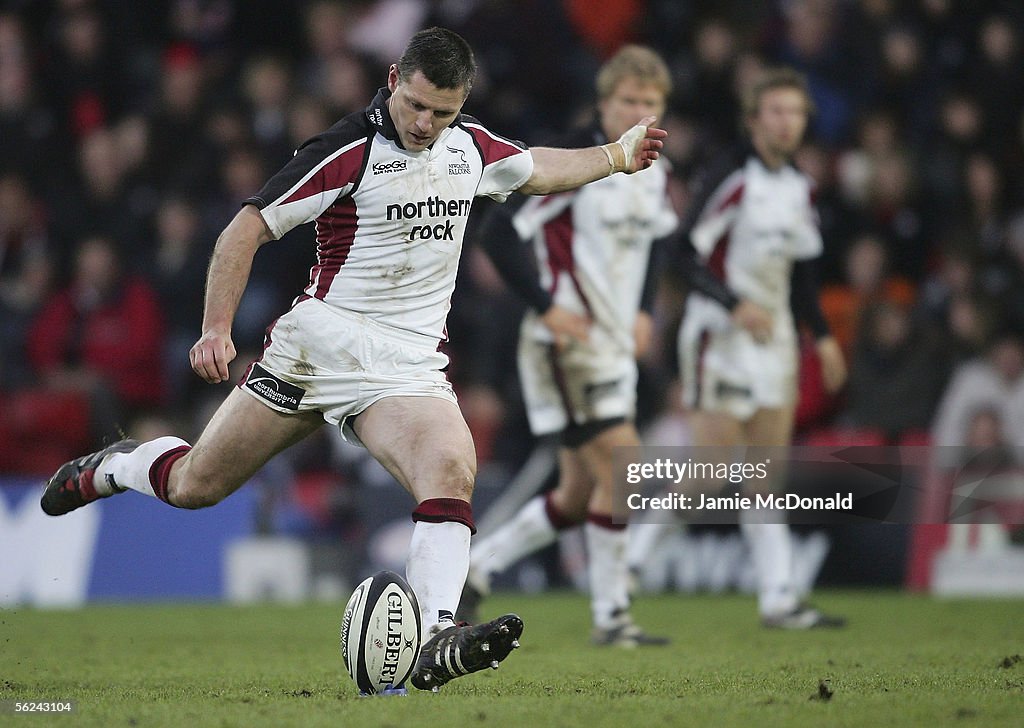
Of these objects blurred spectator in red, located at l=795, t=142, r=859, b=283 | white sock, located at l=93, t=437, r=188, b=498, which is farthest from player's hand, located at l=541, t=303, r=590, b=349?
blurred spectator in red, located at l=795, t=142, r=859, b=283

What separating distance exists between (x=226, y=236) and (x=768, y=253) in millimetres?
4616

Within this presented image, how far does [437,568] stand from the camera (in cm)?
540

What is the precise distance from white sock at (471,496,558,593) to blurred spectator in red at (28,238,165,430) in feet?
18.0

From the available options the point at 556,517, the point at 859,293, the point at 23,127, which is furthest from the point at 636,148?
the point at 23,127

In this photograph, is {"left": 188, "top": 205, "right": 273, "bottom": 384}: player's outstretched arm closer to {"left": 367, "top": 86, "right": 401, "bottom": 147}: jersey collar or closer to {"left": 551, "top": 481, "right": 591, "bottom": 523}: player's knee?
{"left": 367, "top": 86, "right": 401, "bottom": 147}: jersey collar

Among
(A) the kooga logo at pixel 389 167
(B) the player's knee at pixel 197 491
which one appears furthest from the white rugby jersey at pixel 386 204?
(B) the player's knee at pixel 197 491

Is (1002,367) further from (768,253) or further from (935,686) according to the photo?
(935,686)

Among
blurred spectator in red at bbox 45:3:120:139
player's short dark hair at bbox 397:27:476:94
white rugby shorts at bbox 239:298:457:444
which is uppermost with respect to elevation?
blurred spectator in red at bbox 45:3:120:139

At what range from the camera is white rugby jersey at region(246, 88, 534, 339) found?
218 inches

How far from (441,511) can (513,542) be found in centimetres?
311

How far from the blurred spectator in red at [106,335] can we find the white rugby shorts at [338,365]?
7.45 m

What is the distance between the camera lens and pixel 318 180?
5516 millimetres

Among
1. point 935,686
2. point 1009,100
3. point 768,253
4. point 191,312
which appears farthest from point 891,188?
point 935,686

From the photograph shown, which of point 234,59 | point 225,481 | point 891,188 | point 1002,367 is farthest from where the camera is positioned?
point 234,59
